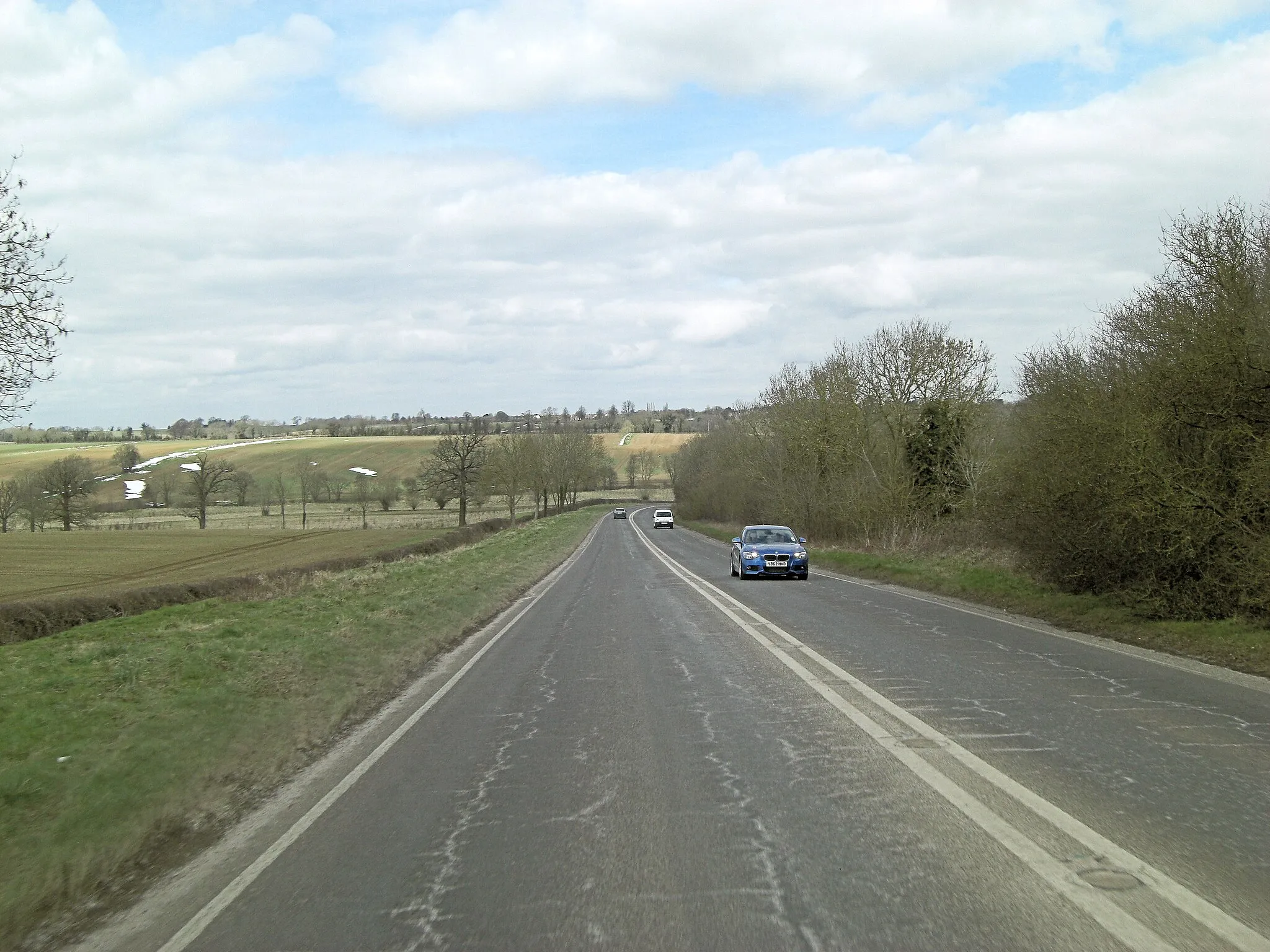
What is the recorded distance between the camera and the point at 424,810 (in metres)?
6.21

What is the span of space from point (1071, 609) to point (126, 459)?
121188mm

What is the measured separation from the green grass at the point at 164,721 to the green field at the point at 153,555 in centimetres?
1991

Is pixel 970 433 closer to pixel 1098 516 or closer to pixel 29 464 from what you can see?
pixel 1098 516

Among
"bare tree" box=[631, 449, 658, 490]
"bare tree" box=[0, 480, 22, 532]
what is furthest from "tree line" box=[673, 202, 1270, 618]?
"bare tree" box=[631, 449, 658, 490]

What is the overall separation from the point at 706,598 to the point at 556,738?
14418mm

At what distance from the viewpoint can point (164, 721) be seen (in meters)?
8.51

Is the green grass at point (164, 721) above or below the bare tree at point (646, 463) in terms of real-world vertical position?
below

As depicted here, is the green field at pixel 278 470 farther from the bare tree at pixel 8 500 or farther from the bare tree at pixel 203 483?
the bare tree at pixel 8 500

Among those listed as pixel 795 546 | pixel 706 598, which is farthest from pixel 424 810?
pixel 795 546

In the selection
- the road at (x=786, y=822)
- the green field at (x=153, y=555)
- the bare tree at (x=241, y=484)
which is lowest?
the green field at (x=153, y=555)

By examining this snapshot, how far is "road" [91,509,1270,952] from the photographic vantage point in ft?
14.1

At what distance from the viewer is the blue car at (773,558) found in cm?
2852

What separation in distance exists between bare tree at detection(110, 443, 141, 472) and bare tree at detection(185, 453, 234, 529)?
1819 cm

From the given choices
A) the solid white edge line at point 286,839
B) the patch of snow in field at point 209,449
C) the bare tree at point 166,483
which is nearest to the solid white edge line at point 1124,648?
the solid white edge line at point 286,839
